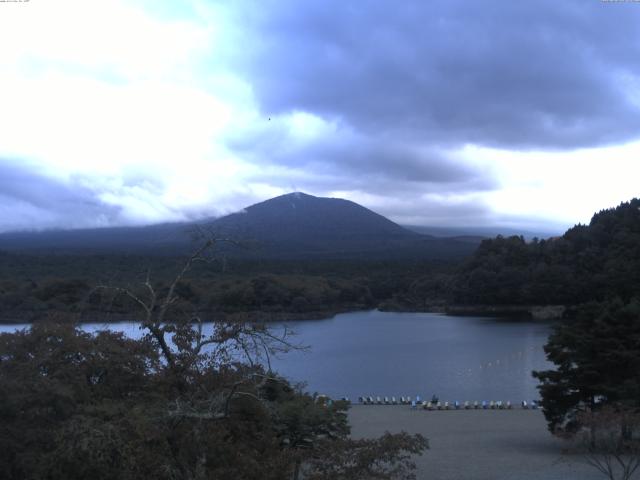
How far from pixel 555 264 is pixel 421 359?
2699 centimetres

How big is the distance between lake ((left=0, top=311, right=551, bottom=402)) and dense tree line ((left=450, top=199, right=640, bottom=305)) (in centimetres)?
689

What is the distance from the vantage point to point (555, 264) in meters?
52.0

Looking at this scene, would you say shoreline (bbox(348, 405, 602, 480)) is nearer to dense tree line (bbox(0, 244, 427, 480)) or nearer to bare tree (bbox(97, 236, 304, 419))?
dense tree line (bbox(0, 244, 427, 480))

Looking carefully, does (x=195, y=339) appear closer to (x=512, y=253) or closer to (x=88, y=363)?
(x=88, y=363)

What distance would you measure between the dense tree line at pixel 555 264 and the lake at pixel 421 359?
22.6 ft

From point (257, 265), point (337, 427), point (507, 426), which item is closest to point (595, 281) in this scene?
point (257, 265)

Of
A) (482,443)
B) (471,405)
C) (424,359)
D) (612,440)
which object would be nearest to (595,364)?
(612,440)

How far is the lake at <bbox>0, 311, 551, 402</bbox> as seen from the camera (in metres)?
22.3

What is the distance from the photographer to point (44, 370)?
701 cm

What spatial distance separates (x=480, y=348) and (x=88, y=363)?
86.0 feet

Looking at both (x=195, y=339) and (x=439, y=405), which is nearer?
(x=195, y=339)

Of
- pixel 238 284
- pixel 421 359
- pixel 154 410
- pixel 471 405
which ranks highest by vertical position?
pixel 238 284

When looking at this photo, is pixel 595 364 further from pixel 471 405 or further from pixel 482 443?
pixel 471 405

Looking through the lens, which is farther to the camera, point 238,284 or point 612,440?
point 238,284
